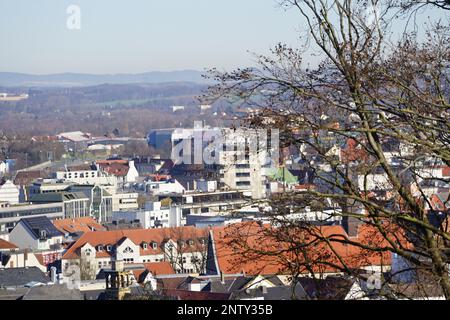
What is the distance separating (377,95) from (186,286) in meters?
11.3

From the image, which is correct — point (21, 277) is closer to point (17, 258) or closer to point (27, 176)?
point (17, 258)

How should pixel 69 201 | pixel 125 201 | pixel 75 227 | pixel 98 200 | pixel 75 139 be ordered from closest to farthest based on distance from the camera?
pixel 75 227 < pixel 69 201 < pixel 98 200 < pixel 125 201 < pixel 75 139

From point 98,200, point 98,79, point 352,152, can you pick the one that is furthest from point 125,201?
point 98,79

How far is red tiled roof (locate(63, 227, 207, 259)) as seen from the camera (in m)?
24.9

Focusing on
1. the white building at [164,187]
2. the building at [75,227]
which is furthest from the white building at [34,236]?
the white building at [164,187]

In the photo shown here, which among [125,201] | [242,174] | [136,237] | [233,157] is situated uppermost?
[233,157]

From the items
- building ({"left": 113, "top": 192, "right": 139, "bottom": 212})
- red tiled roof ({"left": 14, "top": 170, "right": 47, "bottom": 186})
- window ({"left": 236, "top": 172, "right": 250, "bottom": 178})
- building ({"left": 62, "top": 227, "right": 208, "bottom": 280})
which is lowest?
building ({"left": 113, "top": 192, "right": 139, "bottom": 212})

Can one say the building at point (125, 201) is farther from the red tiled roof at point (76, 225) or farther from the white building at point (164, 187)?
the red tiled roof at point (76, 225)

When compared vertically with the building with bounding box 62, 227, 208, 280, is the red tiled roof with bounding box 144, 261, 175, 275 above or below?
above

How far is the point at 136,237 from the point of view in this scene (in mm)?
26531

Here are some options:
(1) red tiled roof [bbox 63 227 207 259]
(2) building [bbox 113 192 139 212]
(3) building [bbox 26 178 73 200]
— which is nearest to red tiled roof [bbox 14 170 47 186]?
(3) building [bbox 26 178 73 200]

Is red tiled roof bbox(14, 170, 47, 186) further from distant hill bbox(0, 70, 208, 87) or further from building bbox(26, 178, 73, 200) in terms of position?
distant hill bbox(0, 70, 208, 87)

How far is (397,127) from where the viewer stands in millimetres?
4355

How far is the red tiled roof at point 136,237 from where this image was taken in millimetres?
24866
